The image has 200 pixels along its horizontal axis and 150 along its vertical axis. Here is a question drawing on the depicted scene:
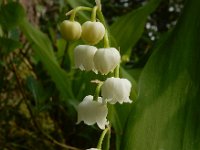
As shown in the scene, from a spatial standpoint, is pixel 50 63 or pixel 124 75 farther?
pixel 50 63

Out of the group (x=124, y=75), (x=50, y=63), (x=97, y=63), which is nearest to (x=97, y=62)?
(x=97, y=63)

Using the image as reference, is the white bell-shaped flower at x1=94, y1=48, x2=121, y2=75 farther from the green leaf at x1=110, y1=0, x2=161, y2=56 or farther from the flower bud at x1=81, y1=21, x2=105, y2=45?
the green leaf at x1=110, y1=0, x2=161, y2=56

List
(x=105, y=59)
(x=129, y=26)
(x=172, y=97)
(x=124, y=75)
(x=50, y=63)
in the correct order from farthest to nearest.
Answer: (x=129, y=26) → (x=50, y=63) → (x=124, y=75) → (x=172, y=97) → (x=105, y=59)

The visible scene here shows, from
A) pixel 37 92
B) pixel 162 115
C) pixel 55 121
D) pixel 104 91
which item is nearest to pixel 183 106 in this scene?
pixel 162 115

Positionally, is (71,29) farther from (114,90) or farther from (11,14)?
(11,14)

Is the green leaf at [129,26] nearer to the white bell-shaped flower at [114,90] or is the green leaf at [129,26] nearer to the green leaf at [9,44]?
the green leaf at [9,44]

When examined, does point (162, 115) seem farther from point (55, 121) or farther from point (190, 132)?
point (55, 121)

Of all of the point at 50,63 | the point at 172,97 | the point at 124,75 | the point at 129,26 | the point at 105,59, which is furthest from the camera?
the point at 129,26

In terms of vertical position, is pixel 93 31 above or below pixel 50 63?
above
